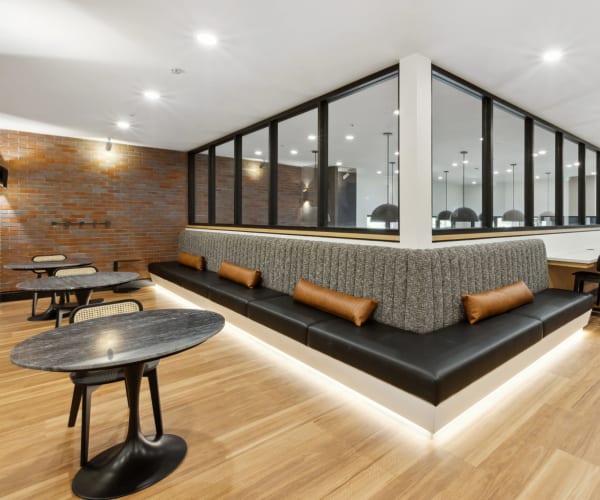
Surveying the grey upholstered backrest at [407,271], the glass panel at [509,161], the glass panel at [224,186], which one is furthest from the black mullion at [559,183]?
the glass panel at [224,186]

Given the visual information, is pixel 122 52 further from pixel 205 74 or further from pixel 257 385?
pixel 257 385

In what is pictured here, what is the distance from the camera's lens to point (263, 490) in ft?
5.44

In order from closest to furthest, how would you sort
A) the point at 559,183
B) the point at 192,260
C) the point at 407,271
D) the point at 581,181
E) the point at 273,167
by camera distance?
the point at 407,271, the point at 273,167, the point at 559,183, the point at 192,260, the point at 581,181

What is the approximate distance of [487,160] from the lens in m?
3.56

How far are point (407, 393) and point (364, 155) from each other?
5778mm

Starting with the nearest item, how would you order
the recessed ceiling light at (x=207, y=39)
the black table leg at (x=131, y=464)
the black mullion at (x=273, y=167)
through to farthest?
the black table leg at (x=131, y=464) → the recessed ceiling light at (x=207, y=39) → the black mullion at (x=273, y=167)

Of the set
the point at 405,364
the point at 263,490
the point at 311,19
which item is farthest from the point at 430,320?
the point at 311,19

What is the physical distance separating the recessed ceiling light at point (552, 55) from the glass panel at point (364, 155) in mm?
1199

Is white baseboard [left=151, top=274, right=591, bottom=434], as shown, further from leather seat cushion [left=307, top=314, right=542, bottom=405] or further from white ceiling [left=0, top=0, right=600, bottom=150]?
white ceiling [left=0, top=0, right=600, bottom=150]

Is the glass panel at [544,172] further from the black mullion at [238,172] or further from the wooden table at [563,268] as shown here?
the black mullion at [238,172]

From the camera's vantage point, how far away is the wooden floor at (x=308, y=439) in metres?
1.68

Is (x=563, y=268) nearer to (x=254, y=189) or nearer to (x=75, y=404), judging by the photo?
(x=75, y=404)

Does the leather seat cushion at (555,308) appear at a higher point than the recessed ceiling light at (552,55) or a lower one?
lower

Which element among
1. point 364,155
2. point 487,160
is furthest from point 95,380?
point 364,155
